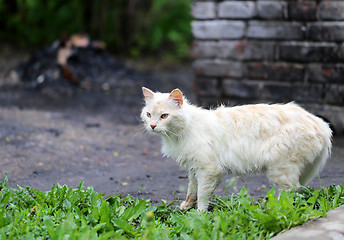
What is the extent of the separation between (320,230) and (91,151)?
135 inches

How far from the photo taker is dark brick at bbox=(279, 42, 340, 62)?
6.52 meters

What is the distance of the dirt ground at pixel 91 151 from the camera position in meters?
4.89

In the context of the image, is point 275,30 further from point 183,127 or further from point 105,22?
point 105,22

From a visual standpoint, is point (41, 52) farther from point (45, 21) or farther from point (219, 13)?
point (219, 13)

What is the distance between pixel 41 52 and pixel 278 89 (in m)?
5.67

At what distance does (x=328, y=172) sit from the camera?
529 centimetres

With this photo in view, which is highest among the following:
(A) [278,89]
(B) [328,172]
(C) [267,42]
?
(C) [267,42]

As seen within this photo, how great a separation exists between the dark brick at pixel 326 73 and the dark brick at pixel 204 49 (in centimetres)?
143

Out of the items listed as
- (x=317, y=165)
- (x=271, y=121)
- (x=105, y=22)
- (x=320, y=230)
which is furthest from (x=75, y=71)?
(x=320, y=230)

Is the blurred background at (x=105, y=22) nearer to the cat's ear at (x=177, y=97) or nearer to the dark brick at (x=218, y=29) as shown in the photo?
the dark brick at (x=218, y=29)

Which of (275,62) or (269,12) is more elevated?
(269,12)

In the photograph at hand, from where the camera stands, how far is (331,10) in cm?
641

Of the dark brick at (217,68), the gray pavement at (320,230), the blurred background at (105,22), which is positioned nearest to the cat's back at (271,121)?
the gray pavement at (320,230)

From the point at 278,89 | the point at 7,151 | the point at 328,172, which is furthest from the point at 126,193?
the point at 278,89
